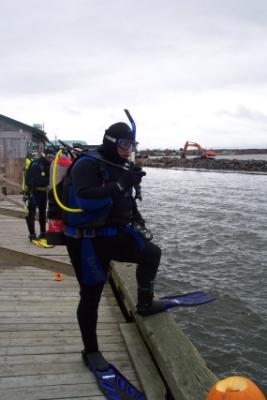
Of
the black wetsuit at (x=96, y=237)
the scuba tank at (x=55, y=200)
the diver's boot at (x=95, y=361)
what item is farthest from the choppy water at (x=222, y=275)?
the scuba tank at (x=55, y=200)

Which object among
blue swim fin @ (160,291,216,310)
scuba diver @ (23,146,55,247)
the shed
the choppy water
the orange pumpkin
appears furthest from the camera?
the shed

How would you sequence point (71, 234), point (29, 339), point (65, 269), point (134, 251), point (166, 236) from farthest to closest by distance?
point (166, 236), point (65, 269), point (29, 339), point (134, 251), point (71, 234)

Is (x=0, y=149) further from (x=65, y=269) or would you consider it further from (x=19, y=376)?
(x=19, y=376)

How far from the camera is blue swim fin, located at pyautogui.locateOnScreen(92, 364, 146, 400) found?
A: 3.35 metres

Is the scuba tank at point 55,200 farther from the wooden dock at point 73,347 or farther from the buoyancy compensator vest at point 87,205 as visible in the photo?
the wooden dock at point 73,347

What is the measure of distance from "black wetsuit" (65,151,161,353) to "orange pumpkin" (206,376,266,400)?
1273mm

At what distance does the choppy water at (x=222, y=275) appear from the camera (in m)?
6.41

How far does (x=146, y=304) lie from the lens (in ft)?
14.3

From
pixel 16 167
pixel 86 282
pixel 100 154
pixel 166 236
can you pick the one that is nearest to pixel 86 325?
pixel 86 282

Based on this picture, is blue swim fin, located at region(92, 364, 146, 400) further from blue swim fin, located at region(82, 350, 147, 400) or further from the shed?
the shed

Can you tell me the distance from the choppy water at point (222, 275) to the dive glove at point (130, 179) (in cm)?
364

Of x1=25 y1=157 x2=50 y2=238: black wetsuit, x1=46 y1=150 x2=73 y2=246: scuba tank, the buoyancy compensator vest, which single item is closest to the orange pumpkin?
the buoyancy compensator vest

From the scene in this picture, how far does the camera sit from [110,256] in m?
3.71

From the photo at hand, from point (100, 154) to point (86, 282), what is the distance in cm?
109
